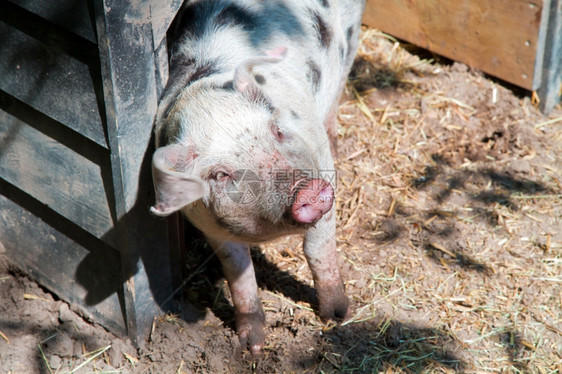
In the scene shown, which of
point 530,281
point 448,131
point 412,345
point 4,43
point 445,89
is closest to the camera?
point 4,43

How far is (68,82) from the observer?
313 centimetres

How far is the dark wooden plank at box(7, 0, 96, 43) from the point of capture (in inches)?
112

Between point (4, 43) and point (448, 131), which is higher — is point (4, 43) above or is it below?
above

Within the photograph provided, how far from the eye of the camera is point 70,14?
290 centimetres

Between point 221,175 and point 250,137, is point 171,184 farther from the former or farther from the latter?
point 250,137

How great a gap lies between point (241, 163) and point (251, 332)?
1.22 m

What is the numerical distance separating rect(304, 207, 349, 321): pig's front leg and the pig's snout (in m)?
0.81

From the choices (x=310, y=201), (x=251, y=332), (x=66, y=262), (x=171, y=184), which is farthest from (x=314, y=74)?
(x=66, y=262)

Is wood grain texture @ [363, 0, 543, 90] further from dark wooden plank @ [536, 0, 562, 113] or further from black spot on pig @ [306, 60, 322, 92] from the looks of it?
black spot on pig @ [306, 60, 322, 92]

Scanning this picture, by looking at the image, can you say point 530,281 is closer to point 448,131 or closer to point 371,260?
point 371,260

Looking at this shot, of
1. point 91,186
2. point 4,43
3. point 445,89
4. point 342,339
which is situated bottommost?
point 342,339

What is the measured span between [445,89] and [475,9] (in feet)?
2.27

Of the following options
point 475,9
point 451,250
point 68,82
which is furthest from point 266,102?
point 475,9

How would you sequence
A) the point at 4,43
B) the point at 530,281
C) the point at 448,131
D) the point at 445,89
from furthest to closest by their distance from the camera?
the point at 445,89 → the point at 448,131 → the point at 530,281 → the point at 4,43
